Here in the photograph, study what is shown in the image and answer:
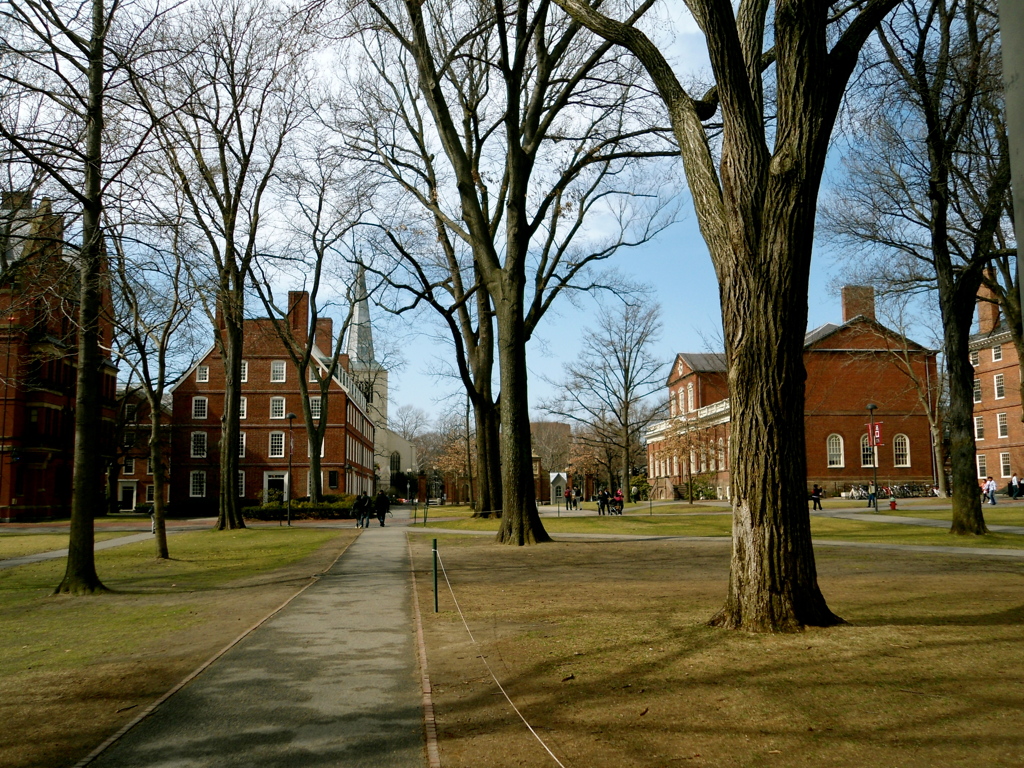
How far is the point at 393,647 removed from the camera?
9.18 meters

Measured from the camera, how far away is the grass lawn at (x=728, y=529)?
22047 millimetres

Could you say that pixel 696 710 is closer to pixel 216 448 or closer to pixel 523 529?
pixel 523 529

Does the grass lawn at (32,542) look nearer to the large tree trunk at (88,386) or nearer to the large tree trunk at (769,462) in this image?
the large tree trunk at (88,386)

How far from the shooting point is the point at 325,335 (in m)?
70.6

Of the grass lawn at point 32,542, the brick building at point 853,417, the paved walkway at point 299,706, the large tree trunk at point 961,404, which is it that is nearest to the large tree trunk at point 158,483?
the grass lawn at point 32,542

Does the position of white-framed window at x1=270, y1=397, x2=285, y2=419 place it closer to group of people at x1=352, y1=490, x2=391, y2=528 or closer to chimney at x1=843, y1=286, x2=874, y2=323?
group of people at x1=352, y1=490, x2=391, y2=528

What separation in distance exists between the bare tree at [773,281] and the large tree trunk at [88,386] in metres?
9.71

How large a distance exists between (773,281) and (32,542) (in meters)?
28.2

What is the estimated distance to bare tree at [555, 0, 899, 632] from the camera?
8484mm

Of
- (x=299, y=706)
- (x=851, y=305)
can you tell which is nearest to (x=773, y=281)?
(x=299, y=706)

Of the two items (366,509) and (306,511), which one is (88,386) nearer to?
(366,509)

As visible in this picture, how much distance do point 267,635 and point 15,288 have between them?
954 centimetres

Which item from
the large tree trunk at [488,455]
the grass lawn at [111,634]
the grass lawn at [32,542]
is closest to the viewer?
the grass lawn at [111,634]

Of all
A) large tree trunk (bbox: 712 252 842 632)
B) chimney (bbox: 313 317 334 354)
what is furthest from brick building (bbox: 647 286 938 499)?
large tree trunk (bbox: 712 252 842 632)
